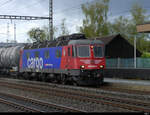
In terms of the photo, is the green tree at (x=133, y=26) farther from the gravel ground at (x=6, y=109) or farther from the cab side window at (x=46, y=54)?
the gravel ground at (x=6, y=109)

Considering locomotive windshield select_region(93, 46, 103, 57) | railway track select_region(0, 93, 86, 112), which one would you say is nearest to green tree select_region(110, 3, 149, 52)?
locomotive windshield select_region(93, 46, 103, 57)

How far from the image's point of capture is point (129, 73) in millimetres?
24484

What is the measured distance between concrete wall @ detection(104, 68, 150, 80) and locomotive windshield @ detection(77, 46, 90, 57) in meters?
6.79

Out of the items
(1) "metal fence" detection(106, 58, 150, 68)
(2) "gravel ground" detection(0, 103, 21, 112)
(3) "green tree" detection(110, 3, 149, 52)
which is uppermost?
(3) "green tree" detection(110, 3, 149, 52)

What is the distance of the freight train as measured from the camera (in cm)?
1859

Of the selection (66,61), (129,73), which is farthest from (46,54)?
(129,73)

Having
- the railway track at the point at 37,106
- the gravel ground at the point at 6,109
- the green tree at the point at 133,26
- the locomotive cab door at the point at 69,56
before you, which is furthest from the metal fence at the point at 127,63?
the green tree at the point at 133,26

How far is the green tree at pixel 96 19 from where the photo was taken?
48.2m

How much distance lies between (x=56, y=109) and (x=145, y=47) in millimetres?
46392

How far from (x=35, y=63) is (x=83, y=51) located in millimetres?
6697

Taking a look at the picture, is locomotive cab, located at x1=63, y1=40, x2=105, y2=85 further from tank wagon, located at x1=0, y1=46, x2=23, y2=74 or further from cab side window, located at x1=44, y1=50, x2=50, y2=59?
tank wagon, located at x1=0, y1=46, x2=23, y2=74

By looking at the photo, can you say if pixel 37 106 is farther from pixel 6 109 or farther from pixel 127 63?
pixel 127 63

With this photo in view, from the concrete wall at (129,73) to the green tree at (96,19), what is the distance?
72.5 ft

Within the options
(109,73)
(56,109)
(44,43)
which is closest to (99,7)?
(109,73)
